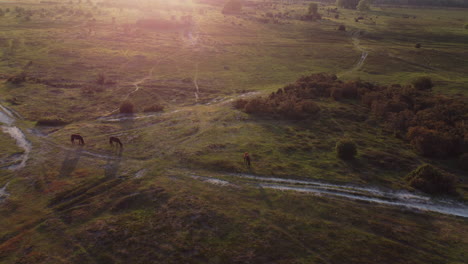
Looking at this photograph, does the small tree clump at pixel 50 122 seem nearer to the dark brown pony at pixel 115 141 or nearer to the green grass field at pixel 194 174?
the green grass field at pixel 194 174

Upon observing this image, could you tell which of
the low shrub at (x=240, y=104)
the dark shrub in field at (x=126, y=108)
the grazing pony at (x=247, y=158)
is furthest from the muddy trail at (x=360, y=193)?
the dark shrub in field at (x=126, y=108)

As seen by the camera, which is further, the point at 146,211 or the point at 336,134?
the point at 336,134

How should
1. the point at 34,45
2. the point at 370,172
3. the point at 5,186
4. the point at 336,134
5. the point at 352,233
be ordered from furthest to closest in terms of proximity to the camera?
1. the point at 34,45
2. the point at 336,134
3. the point at 370,172
4. the point at 5,186
5. the point at 352,233

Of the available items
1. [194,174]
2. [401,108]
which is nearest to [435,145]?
[401,108]

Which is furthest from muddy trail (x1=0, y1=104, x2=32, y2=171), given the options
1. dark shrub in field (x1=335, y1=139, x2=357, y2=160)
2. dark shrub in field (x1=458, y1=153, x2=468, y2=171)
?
dark shrub in field (x1=458, y1=153, x2=468, y2=171)

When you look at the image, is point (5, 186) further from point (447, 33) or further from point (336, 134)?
point (447, 33)

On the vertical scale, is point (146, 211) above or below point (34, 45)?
below

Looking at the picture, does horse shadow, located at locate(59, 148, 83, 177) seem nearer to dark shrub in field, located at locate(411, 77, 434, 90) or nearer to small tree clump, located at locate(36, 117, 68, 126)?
small tree clump, located at locate(36, 117, 68, 126)

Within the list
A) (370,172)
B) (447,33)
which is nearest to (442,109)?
(370,172)
